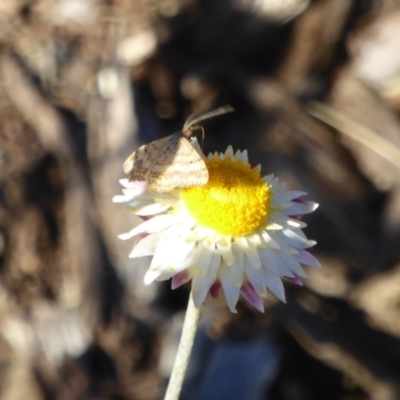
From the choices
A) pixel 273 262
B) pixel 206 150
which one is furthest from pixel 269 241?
pixel 206 150

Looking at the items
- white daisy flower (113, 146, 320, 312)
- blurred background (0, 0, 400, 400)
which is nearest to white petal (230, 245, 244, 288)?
white daisy flower (113, 146, 320, 312)

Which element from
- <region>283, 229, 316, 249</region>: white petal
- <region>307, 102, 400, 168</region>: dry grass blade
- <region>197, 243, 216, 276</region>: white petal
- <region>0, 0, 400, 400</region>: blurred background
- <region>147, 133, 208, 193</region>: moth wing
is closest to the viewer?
<region>147, 133, 208, 193</region>: moth wing

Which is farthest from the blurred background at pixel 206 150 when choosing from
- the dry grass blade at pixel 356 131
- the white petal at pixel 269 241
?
the white petal at pixel 269 241

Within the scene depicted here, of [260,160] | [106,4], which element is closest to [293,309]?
[260,160]

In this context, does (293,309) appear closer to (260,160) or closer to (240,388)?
(240,388)

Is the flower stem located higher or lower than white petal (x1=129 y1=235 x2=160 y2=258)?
lower

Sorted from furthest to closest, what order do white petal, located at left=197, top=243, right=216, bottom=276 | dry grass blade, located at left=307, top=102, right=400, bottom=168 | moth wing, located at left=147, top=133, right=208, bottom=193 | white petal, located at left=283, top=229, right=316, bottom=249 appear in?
dry grass blade, located at left=307, top=102, right=400, bottom=168, white petal, located at left=283, top=229, right=316, bottom=249, white petal, located at left=197, top=243, right=216, bottom=276, moth wing, located at left=147, top=133, right=208, bottom=193

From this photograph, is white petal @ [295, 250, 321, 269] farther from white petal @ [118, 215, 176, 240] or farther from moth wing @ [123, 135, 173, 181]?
moth wing @ [123, 135, 173, 181]

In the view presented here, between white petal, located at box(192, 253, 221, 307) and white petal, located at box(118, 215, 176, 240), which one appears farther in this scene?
white petal, located at box(118, 215, 176, 240)

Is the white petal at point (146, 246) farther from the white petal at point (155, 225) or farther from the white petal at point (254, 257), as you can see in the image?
the white petal at point (254, 257)
